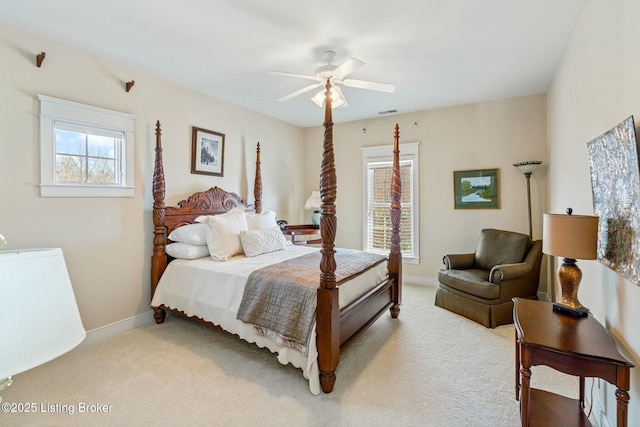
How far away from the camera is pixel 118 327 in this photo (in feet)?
9.55

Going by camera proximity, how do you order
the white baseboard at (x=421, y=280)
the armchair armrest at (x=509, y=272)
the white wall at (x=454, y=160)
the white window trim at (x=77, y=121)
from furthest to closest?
the white baseboard at (x=421, y=280) → the white wall at (x=454, y=160) → the armchair armrest at (x=509, y=272) → the white window trim at (x=77, y=121)

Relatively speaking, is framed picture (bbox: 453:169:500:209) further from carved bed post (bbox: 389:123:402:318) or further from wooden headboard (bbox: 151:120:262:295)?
wooden headboard (bbox: 151:120:262:295)

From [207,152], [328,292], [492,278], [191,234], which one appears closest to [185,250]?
[191,234]

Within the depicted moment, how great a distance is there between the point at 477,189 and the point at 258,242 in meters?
3.16

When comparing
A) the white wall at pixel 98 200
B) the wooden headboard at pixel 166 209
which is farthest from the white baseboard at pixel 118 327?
the wooden headboard at pixel 166 209

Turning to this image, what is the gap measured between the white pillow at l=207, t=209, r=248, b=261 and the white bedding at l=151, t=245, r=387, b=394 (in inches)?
3.6

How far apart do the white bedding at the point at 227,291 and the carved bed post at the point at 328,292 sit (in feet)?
0.22

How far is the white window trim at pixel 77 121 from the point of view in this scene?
243 centimetres

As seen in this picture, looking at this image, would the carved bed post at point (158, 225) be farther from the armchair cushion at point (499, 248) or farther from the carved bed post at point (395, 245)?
the armchair cushion at point (499, 248)

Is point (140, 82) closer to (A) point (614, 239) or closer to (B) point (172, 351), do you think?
(B) point (172, 351)

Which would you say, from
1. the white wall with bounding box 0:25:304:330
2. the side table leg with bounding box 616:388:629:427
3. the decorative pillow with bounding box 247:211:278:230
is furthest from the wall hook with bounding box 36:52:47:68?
the side table leg with bounding box 616:388:629:427

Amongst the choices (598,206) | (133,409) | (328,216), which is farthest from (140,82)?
(598,206)

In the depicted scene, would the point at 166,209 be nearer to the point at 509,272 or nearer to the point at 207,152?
the point at 207,152

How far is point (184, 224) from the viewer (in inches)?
133
